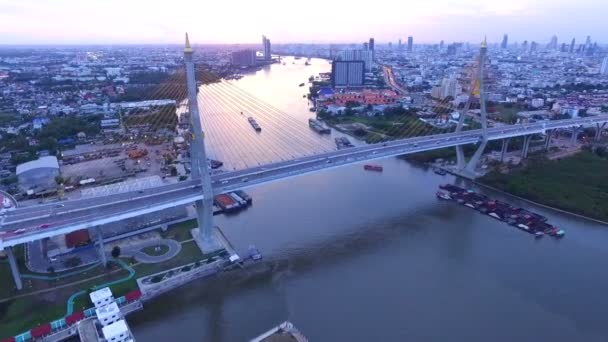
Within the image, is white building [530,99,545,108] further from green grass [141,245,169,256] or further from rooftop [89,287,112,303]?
rooftop [89,287,112,303]

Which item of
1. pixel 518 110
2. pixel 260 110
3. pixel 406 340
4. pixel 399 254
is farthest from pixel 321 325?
pixel 518 110

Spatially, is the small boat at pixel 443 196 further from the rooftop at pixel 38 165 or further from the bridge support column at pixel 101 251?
the rooftop at pixel 38 165

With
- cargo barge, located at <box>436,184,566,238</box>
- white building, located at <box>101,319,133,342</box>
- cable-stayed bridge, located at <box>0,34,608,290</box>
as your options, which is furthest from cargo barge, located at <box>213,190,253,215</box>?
cargo barge, located at <box>436,184,566,238</box>

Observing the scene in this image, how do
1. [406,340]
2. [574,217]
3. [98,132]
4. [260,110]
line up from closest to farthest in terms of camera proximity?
[406,340], [574,217], [98,132], [260,110]

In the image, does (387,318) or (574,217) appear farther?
(574,217)

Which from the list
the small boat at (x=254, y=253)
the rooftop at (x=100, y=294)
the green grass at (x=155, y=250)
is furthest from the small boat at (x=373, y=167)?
the rooftop at (x=100, y=294)

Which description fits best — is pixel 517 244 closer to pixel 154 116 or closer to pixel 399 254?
pixel 399 254
